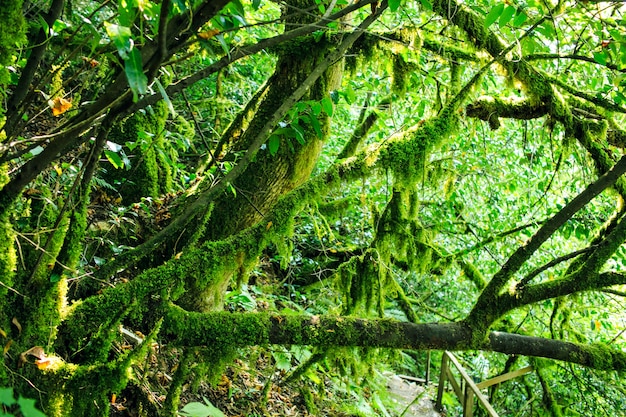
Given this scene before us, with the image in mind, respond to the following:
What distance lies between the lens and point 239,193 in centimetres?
368

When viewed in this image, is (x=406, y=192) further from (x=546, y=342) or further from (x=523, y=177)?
(x=523, y=177)

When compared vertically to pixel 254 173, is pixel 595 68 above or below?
above

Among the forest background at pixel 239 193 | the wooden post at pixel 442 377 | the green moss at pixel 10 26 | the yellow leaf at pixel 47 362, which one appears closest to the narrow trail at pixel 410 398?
the wooden post at pixel 442 377

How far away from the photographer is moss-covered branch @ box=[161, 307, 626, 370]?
9.10 feet

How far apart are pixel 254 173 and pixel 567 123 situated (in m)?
2.34

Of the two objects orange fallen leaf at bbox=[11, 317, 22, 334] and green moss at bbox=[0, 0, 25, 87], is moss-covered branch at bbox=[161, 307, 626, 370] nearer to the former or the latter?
orange fallen leaf at bbox=[11, 317, 22, 334]

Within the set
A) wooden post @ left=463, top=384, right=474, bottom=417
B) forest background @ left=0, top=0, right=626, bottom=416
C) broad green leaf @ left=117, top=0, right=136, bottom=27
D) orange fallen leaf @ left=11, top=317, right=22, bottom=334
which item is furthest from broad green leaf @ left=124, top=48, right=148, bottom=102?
wooden post @ left=463, top=384, right=474, bottom=417

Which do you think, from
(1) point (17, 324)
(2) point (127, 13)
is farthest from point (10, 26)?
(1) point (17, 324)

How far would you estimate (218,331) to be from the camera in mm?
2777

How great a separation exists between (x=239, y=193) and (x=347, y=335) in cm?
136

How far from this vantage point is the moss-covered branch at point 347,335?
277 cm

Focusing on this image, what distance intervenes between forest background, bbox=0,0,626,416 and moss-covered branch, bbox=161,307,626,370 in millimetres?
12

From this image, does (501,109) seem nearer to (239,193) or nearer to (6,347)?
(239,193)

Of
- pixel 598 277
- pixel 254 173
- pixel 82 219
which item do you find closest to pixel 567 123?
pixel 598 277
